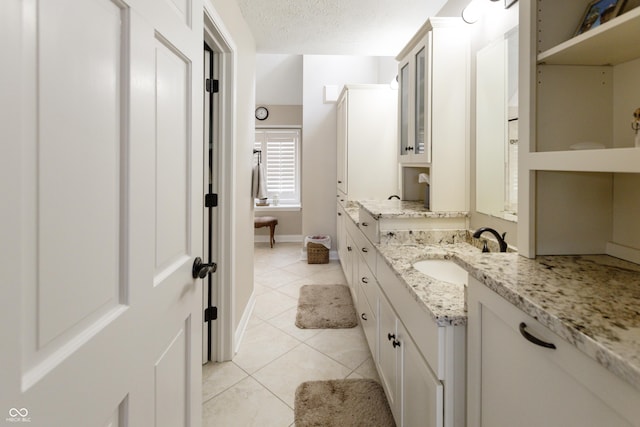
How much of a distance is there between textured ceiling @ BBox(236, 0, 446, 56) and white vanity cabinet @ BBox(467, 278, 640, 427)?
2005mm

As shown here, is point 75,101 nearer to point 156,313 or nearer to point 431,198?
point 156,313

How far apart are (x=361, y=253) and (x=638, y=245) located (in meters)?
1.64

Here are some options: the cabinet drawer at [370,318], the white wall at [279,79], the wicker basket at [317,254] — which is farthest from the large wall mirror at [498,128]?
the white wall at [279,79]

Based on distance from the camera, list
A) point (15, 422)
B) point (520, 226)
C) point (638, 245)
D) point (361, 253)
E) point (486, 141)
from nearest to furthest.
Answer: point (15, 422)
point (638, 245)
point (520, 226)
point (486, 141)
point (361, 253)

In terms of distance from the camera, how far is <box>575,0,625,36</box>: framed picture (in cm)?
91

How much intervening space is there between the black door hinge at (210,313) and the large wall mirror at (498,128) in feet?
5.60

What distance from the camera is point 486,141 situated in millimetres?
1808

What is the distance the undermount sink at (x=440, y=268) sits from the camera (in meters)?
1.60

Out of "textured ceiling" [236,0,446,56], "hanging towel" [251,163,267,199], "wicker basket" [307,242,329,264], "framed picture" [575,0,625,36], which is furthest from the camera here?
"wicker basket" [307,242,329,264]

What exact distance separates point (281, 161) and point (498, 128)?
187 inches

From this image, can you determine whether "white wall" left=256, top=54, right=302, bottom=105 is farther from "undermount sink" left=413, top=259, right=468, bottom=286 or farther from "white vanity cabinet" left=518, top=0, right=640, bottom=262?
"white vanity cabinet" left=518, top=0, right=640, bottom=262

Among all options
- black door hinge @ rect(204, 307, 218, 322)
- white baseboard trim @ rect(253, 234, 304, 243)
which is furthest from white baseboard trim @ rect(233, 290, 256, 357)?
white baseboard trim @ rect(253, 234, 304, 243)

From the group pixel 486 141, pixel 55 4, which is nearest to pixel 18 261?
pixel 55 4

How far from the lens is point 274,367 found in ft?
7.04
